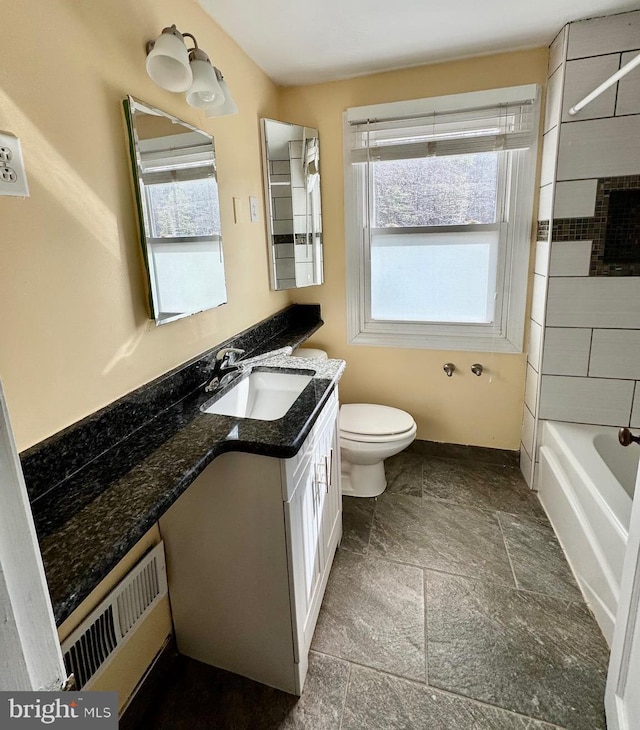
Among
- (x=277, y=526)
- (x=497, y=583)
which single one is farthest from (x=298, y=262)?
(x=497, y=583)

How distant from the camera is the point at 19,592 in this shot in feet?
1.34

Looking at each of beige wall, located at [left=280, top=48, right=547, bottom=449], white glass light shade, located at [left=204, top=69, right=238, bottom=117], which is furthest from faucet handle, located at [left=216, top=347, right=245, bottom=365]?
beige wall, located at [left=280, top=48, right=547, bottom=449]

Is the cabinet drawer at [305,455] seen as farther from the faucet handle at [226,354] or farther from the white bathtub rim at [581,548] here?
the white bathtub rim at [581,548]

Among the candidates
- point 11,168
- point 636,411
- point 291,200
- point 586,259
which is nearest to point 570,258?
point 586,259

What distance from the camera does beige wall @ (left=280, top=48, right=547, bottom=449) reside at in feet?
6.80

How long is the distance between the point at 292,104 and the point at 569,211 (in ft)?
5.21

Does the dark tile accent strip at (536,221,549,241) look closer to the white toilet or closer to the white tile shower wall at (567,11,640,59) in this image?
the white tile shower wall at (567,11,640,59)

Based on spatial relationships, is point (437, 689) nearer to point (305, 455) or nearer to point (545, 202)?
point (305, 455)

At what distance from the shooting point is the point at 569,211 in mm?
1896

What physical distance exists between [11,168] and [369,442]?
172cm

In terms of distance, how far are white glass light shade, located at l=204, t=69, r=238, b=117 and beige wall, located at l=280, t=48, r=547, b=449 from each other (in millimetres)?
993

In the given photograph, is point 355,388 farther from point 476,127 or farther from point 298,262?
point 476,127

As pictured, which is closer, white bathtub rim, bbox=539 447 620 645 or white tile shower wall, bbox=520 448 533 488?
white bathtub rim, bbox=539 447 620 645

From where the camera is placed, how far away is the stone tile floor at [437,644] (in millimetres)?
1238
